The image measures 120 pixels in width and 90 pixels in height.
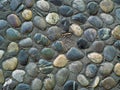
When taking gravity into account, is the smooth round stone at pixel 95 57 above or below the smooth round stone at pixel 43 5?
below

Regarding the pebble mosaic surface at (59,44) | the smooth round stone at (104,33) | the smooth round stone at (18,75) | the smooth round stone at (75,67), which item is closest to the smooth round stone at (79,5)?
the pebble mosaic surface at (59,44)

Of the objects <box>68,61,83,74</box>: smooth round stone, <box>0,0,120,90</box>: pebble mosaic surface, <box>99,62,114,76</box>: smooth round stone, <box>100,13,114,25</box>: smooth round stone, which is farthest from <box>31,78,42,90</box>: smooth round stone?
<box>100,13,114,25</box>: smooth round stone

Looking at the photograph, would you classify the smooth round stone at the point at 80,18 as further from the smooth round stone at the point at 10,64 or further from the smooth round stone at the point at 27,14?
the smooth round stone at the point at 10,64

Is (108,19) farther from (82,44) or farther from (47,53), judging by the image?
(47,53)

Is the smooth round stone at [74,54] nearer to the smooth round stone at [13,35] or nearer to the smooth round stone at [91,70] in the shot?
the smooth round stone at [91,70]

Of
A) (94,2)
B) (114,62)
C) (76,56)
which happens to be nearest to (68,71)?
(76,56)

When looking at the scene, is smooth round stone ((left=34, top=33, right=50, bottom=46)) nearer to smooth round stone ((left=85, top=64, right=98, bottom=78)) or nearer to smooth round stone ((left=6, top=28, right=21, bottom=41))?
smooth round stone ((left=6, top=28, right=21, bottom=41))

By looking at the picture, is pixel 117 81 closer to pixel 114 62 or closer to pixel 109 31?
pixel 114 62

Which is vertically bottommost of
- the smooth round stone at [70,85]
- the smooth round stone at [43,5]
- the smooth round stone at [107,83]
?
the smooth round stone at [107,83]
